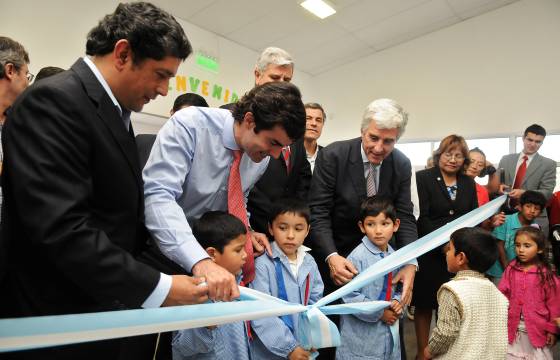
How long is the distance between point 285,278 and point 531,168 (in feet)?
13.6

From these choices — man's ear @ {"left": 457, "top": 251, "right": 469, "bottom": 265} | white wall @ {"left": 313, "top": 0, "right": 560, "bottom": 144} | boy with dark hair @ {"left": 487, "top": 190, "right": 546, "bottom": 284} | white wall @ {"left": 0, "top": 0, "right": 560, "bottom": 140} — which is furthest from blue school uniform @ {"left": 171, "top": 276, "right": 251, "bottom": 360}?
white wall @ {"left": 313, "top": 0, "right": 560, "bottom": 144}

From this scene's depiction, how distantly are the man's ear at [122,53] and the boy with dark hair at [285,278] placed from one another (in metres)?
1.07

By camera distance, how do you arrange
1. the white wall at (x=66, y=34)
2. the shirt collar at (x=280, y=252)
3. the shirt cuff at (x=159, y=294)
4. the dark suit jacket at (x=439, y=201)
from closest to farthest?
the shirt cuff at (x=159, y=294)
the shirt collar at (x=280, y=252)
the dark suit jacket at (x=439, y=201)
the white wall at (x=66, y=34)

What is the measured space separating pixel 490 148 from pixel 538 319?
170 inches

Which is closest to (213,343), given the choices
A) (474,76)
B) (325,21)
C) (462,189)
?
(462,189)

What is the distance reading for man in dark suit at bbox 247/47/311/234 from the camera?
1906 mm

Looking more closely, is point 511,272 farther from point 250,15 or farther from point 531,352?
point 250,15

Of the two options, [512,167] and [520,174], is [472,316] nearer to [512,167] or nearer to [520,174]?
[520,174]

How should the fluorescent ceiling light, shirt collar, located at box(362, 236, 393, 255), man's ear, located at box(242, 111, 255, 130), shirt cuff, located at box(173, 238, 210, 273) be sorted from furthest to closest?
the fluorescent ceiling light, shirt collar, located at box(362, 236, 393, 255), man's ear, located at box(242, 111, 255, 130), shirt cuff, located at box(173, 238, 210, 273)

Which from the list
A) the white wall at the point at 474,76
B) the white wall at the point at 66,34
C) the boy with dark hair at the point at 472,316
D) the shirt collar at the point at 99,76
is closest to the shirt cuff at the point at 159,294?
the shirt collar at the point at 99,76

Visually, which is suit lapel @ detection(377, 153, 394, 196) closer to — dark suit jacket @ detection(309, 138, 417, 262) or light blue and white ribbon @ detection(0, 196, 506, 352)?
dark suit jacket @ detection(309, 138, 417, 262)

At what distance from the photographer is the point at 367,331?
190cm

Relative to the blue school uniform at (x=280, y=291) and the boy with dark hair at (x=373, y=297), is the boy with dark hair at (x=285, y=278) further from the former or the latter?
the boy with dark hair at (x=373, y=297)

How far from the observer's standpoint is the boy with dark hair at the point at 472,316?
1.88 m
